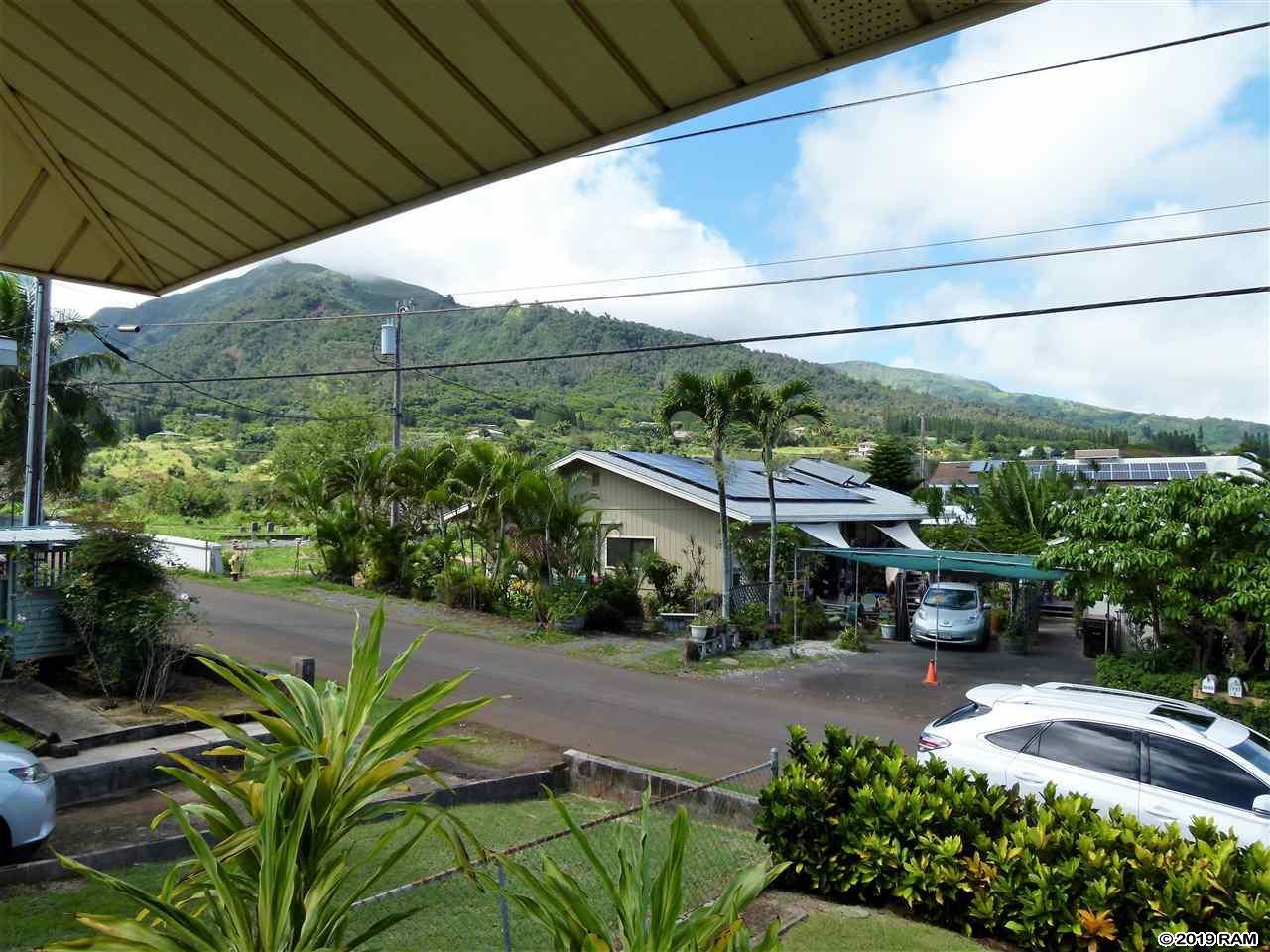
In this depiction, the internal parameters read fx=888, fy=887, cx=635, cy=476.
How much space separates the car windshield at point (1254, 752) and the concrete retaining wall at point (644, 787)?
4.01m

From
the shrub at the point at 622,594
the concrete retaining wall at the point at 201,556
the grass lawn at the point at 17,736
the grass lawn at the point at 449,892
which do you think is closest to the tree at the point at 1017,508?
the shrub at the point at 622,594

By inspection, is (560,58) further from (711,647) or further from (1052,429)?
(1052,429)

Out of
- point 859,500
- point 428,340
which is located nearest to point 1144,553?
point 859,500

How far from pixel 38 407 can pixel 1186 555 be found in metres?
19.8

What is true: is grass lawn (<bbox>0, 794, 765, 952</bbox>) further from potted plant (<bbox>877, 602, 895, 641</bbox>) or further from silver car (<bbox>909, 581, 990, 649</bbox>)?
potted plant (<bbox>877, 602, 895, 641</bbox>)

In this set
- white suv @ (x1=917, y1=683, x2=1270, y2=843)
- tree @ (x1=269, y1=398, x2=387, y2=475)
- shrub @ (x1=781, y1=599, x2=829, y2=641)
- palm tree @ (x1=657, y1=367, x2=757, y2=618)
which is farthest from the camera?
tree @ (x1=269, y1=398, x2=387, y2=475)

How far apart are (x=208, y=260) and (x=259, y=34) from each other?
211 centimetres

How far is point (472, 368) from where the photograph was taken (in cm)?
10981

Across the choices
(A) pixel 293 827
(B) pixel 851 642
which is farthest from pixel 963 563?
(A) pixel 293 827

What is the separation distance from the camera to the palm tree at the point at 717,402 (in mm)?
19953

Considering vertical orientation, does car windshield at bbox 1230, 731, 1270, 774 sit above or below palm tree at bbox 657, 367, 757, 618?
below

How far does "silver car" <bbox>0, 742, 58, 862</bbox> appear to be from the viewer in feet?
22.7

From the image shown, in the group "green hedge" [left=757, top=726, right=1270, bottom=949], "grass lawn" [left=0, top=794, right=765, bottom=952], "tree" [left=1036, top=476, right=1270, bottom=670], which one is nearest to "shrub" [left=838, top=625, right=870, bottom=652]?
"tree" [left=1036, top=476, right=1270, bottom=670]

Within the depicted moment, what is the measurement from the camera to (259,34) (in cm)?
251
